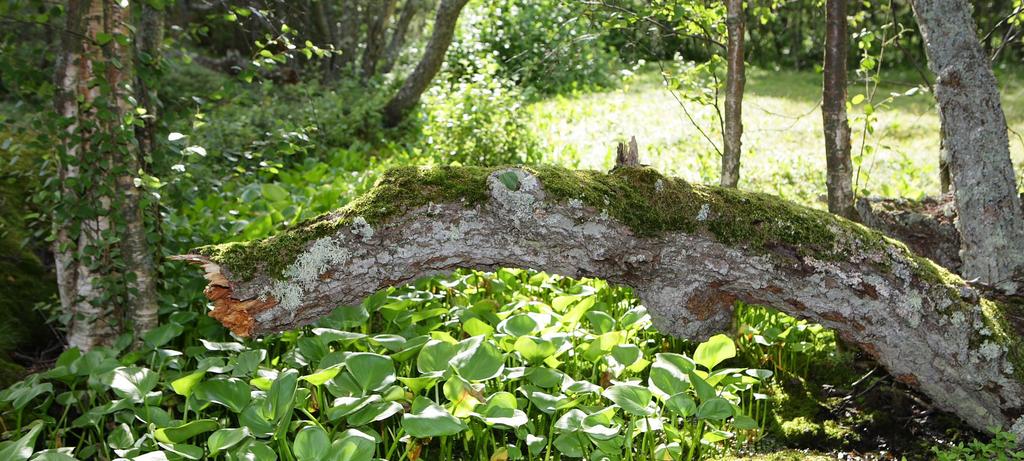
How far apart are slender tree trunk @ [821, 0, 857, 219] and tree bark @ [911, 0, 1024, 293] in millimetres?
599

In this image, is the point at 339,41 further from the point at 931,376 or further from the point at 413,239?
the point at 931,376

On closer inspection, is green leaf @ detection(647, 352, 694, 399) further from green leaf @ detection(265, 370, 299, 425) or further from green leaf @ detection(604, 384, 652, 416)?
green leaf @ detection(265, 370, 299, 425)

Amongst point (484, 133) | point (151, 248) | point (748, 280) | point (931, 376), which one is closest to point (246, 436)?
point (151, 248)

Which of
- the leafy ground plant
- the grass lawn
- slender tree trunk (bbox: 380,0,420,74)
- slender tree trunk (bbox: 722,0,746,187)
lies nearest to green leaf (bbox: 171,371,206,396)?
the leafy ground plant

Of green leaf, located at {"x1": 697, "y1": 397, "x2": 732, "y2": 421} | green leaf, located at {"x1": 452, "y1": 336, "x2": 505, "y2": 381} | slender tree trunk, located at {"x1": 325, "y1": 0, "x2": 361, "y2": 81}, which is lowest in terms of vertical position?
green leaf, located at {"x1": 697, "y1": 397, "x2": 732, "y2": 421}

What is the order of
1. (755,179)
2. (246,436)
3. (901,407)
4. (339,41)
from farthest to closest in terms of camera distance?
(339,41) → (755,179) → (901,407) → (246,436)

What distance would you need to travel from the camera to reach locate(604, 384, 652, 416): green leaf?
2.69m

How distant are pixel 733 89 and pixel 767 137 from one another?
408cm

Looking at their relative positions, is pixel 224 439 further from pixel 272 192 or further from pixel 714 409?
pixel 272 192

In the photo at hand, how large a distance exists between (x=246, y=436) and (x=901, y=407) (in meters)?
2.41

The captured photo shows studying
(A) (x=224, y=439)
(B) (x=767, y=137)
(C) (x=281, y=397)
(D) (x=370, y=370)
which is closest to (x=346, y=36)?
(B) (x=767, y=137)

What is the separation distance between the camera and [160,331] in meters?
3.25

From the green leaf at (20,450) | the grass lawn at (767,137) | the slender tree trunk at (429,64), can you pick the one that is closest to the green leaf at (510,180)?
the green leaf at (20,450)

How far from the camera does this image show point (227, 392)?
2.78 m
